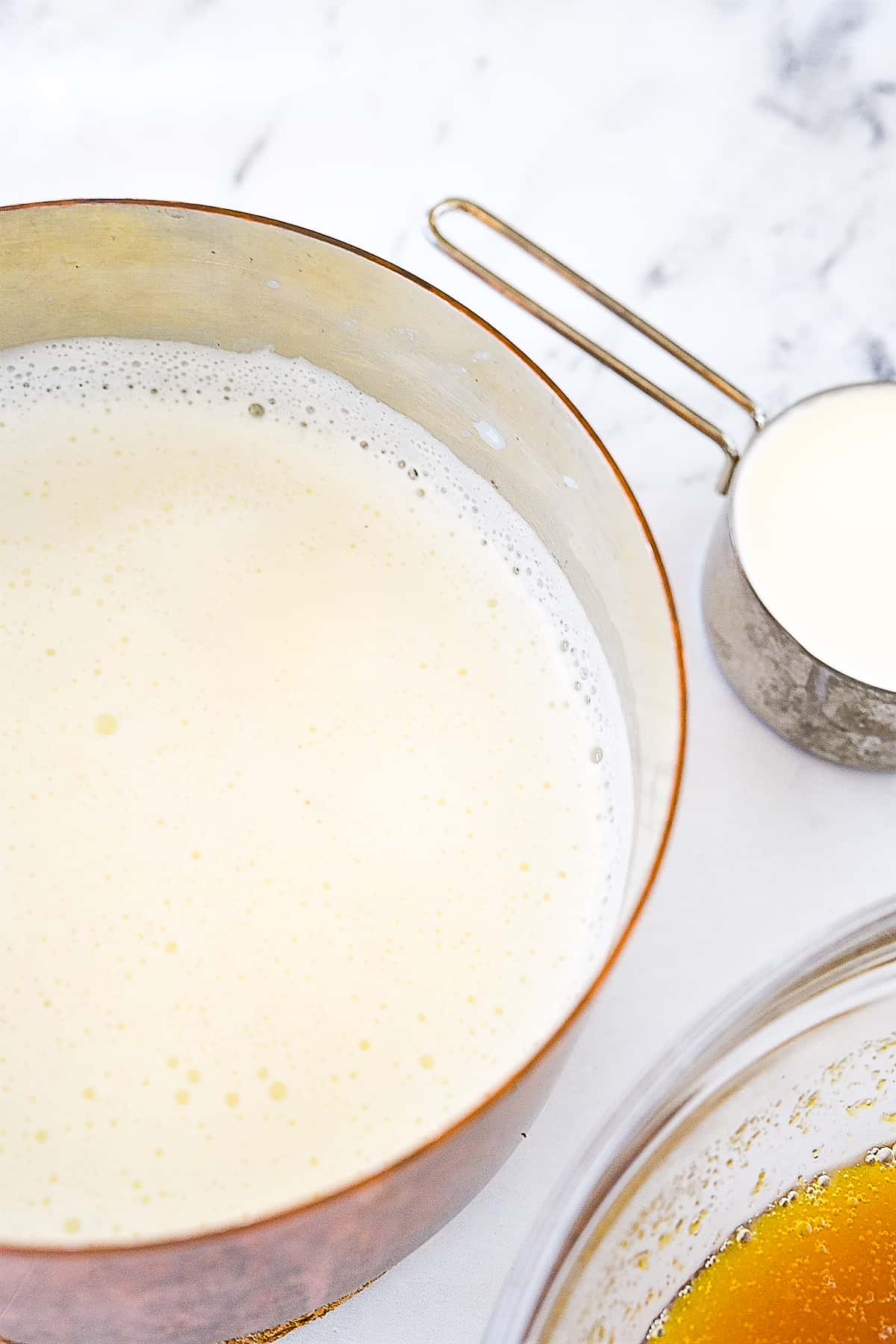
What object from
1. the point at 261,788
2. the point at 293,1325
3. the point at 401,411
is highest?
the point at 401,411

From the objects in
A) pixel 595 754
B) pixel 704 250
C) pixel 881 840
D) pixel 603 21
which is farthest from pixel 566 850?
pixel 603 21

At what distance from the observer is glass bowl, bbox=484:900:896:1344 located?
57 cm

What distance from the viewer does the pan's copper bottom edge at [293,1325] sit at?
1.75 feet

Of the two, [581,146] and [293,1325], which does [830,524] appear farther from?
[293,1325]

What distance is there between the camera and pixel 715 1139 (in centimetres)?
60

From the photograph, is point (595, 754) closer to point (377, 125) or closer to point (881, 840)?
point (881, 840)

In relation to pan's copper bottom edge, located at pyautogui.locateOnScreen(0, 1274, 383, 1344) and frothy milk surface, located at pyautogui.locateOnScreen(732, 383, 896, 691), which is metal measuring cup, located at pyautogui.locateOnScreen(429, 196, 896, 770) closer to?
frothy milk surface, located at pyautogui.locateOnScreen(732, 383, 896, 691)

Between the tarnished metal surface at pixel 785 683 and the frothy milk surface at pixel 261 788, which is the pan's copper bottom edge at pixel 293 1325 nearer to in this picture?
the frothy milk surface at pixel 261 788

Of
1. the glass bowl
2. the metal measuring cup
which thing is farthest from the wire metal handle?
the glass bowl

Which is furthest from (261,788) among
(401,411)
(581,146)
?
(581,146)

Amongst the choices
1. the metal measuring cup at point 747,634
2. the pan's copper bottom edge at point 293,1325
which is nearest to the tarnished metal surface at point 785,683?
the metal measuring cup at point 747,634

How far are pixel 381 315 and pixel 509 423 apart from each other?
7 centimetres

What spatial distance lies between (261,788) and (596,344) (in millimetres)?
248

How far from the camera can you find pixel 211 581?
60cm
